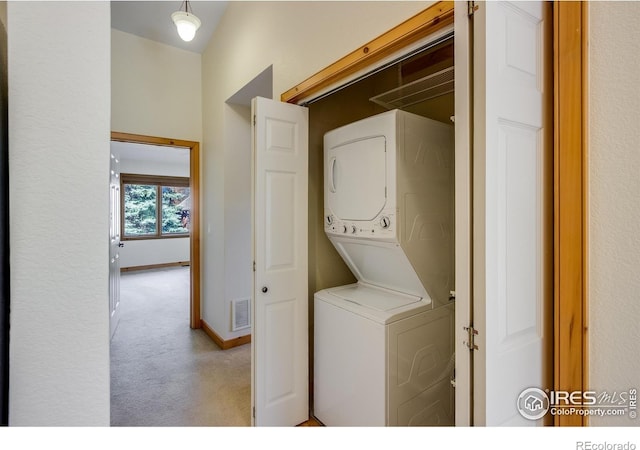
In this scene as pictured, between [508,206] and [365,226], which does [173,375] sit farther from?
[508,206]

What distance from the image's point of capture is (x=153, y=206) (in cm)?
807

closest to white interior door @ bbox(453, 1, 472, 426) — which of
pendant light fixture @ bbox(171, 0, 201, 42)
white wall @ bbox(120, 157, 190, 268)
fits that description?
pendant light fixture @ bbox(171, 0, 201, 42)

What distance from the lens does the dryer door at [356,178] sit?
5.65ft

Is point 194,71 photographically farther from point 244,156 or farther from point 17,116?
point 17,116

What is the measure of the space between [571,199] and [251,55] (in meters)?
2.48

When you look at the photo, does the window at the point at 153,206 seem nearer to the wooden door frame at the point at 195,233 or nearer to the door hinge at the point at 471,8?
the wooden door frame at the point at 195,233

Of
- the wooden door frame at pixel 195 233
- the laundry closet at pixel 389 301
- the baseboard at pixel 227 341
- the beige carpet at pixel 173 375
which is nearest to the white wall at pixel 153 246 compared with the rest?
the beige carpet at pixel 173 375

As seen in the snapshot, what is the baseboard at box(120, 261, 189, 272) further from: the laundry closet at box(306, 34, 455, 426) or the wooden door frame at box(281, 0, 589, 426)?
the wooden door frame at box(281, 0, 589, 426)

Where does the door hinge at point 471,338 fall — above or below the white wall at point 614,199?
below

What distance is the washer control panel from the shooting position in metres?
1.66

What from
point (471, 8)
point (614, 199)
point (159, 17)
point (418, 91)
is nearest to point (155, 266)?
point (159, 17)

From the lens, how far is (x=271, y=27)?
2281 mm

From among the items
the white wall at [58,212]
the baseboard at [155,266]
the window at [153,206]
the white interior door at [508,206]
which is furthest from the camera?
the window at [153,206]

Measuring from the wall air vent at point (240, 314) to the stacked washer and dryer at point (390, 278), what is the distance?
1555 mm
